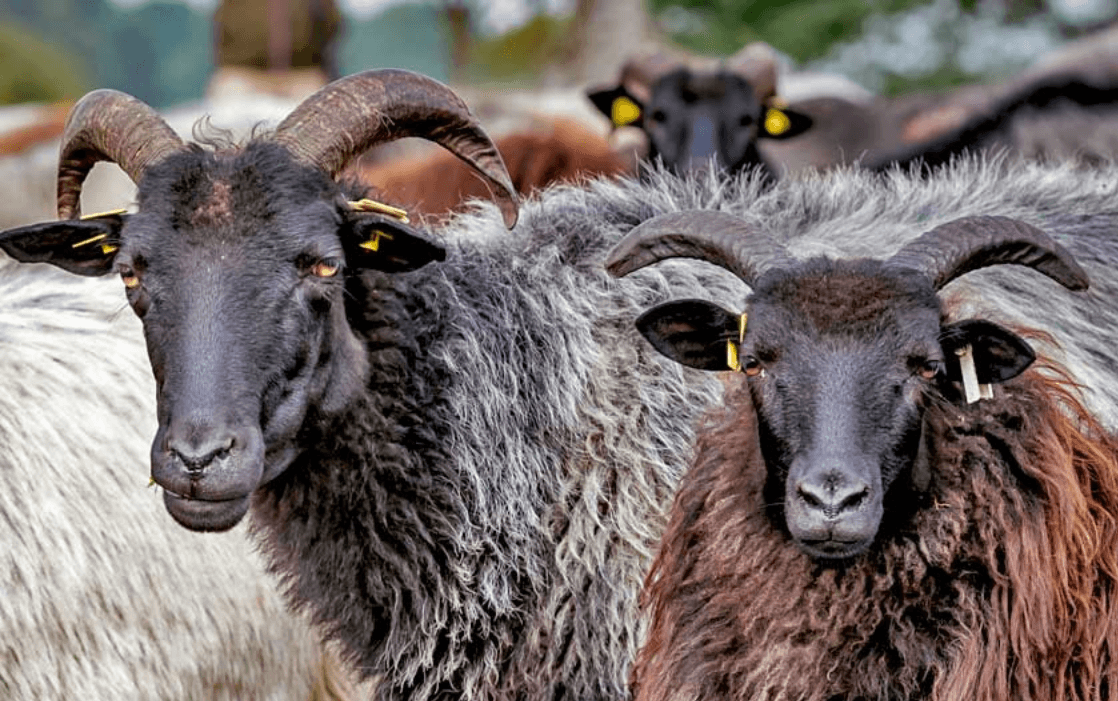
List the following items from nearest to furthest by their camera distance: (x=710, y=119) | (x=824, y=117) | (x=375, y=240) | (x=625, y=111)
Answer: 1. (x=375, y=240)
2. (x=710, y=119)
3. (x=625, y=111)
4. (x=824, y=117)

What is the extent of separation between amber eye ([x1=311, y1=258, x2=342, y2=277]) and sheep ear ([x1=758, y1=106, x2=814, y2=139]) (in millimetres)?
5380

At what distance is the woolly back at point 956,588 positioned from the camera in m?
3.99

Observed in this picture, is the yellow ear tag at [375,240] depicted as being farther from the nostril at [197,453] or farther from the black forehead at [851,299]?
the black forehead at [851,299]

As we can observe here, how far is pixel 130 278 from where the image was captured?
4.52 meters

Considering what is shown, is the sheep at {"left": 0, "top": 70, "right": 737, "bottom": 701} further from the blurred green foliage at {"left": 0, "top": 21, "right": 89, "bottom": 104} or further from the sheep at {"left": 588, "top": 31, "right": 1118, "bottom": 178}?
the blurred green foliage at {"left": 0, "top": 21, "right": 89, "bottom": 104}

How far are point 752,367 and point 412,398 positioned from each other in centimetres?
123

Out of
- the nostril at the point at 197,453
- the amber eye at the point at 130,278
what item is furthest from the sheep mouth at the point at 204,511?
the amber eye at the point at 130,278

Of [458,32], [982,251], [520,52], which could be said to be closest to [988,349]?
[982,251]

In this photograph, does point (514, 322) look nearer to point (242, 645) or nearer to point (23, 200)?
point (242, 645)

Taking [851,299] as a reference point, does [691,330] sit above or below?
below

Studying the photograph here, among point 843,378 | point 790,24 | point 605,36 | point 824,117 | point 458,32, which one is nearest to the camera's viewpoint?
point 843,378

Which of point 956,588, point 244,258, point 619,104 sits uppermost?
point 619,104

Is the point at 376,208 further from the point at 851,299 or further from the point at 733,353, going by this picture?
the point at 851,299

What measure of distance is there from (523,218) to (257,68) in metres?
12.6
